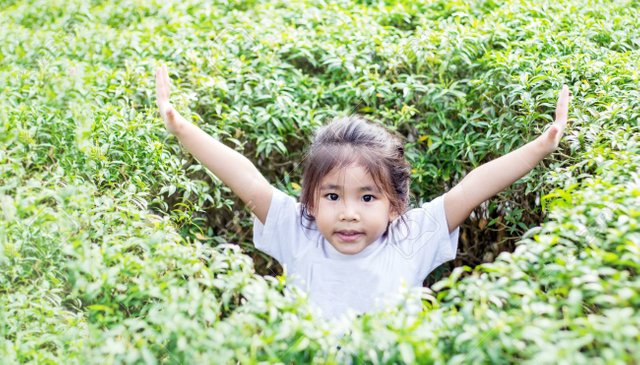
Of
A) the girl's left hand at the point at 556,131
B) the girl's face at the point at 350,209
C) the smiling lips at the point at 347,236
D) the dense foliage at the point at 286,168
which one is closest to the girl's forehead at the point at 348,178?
the girl's face at the point at 350,209

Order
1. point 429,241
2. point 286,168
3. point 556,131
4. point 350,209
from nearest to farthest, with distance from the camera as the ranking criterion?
point 556,131 → point 350,209 → point 429,241 → point 286,168

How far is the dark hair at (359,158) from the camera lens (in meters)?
3.16

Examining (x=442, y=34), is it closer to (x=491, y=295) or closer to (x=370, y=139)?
(x=370, y=139)

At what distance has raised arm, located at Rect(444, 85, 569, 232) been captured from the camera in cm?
297

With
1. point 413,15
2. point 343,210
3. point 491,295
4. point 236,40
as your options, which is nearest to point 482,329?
point 491,295

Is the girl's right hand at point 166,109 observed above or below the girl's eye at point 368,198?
above

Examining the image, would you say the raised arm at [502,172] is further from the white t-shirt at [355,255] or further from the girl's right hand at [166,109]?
the girl's right hand at [166,109]

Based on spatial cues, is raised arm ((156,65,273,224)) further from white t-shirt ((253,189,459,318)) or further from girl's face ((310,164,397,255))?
girl's face ((310,164,397,255))

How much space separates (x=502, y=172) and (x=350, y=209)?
0.60 metres

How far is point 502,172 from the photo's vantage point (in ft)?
9.93

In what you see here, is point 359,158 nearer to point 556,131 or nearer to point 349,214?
point 349,214

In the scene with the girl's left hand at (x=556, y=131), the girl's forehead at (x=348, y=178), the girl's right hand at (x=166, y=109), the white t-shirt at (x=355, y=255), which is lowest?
the white t-shirt at (x=355, y=255)

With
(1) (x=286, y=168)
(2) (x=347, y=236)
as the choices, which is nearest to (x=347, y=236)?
(2) (x=347, y=236)

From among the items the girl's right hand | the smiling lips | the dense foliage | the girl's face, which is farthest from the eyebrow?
the girl's right hand
